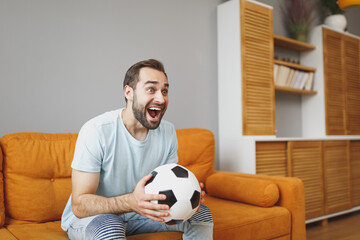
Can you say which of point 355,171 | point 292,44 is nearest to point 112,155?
point 292,44

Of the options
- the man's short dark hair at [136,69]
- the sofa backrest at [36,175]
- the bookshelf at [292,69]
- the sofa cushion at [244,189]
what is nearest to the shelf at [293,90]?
the bookshelf at [292,69]

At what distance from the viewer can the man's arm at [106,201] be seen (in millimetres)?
1105

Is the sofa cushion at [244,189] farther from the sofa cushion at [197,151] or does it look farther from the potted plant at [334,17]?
the potted plant at [334,17]

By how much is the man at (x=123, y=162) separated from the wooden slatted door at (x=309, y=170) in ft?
5.73

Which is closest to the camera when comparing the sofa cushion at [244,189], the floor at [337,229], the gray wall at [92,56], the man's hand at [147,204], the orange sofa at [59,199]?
the man's hand at [147,204]

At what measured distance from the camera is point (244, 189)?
2.01 meters

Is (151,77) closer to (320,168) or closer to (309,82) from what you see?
(320,168)

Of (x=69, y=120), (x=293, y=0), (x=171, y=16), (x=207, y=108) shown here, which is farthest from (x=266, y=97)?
(x=69, y=120)

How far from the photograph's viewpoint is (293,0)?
142 inches

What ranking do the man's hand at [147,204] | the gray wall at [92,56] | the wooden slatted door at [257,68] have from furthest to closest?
the wooden slatted door at [257,68], the gray wall at [92,56], the man's hand at [147,204]

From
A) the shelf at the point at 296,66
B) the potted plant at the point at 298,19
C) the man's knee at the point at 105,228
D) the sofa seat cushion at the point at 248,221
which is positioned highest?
the potted plant at the point at 298,19

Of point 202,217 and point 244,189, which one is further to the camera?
point 244,189

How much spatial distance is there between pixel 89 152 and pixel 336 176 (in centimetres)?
292

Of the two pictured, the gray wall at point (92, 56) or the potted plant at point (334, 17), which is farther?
the potted plant at point (334, 17)
